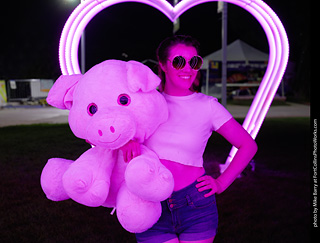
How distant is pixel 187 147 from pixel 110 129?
1.79 ft

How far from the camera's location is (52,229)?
4.14 m

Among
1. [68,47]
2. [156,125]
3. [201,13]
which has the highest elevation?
[201,13]

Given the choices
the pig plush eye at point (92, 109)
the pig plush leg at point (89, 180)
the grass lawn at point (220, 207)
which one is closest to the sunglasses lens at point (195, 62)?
the pig plush eye at point (92, 109)

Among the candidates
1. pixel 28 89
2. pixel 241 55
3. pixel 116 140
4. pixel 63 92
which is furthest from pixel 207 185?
pixel 28 89

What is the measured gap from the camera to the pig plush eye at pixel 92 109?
5.63 ft

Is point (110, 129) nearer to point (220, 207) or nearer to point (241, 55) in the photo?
point (220, 207)

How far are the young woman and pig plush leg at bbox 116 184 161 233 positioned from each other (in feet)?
0.74

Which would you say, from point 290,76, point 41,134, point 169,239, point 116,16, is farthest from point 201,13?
point 169,239

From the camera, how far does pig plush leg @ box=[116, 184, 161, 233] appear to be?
1.67m

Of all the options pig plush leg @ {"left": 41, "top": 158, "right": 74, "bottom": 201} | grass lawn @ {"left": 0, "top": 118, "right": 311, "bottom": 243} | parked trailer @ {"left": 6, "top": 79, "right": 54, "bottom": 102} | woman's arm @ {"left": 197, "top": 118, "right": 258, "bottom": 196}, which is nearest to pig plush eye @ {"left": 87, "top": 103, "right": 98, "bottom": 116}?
pig plush leg @ {"left": 41, "top": 158, "right": 74, "bottom": 201}

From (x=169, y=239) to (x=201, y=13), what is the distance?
48.3m

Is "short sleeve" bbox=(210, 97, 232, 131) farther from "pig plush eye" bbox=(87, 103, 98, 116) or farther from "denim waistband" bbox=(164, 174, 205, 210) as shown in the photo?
"pig plush eye" bbox=(87, 103, 98, 116)

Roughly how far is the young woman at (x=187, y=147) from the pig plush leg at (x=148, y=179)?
12.0 inches

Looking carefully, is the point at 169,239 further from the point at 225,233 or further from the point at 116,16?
the point at 116,16
